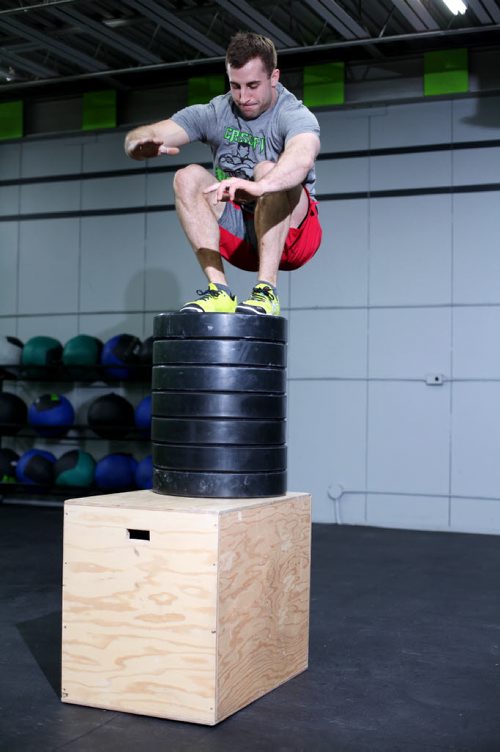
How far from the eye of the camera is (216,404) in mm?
2867

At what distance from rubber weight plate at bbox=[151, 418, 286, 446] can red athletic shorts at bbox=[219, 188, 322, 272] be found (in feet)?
2.50

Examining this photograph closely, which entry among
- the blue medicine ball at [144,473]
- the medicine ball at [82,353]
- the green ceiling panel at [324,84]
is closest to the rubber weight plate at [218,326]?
the blue medicine ball at [144,473]

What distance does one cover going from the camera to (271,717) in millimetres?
2613

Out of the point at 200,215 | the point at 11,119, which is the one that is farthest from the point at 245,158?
the point at 11,119

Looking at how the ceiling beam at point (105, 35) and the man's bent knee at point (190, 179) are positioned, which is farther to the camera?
the ceiling beam at point (105, 35)

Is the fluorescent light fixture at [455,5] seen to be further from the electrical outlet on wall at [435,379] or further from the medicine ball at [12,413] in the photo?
the medicine ball at [12,413]

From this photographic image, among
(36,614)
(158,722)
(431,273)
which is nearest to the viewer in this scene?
(158,722)

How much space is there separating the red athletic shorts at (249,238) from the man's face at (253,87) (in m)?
0.36

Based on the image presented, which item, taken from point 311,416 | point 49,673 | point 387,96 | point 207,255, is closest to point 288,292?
point 311,416

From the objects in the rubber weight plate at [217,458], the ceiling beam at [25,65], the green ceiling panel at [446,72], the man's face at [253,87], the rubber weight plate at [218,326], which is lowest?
the rubber weight plate at [217,458]

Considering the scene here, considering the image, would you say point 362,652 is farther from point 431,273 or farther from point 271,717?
point 431,273

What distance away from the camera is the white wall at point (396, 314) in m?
6.45

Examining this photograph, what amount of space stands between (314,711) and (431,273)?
4.46 m

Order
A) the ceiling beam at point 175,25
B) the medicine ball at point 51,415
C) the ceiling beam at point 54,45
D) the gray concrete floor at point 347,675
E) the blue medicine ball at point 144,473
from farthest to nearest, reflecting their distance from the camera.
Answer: the medicine ball at point 51,415
the blue medicine ball at point 144,473
the ceiling beam at point 54,45
the ceiling beam at point 175,25
the gray concrete floor at point 347,675
